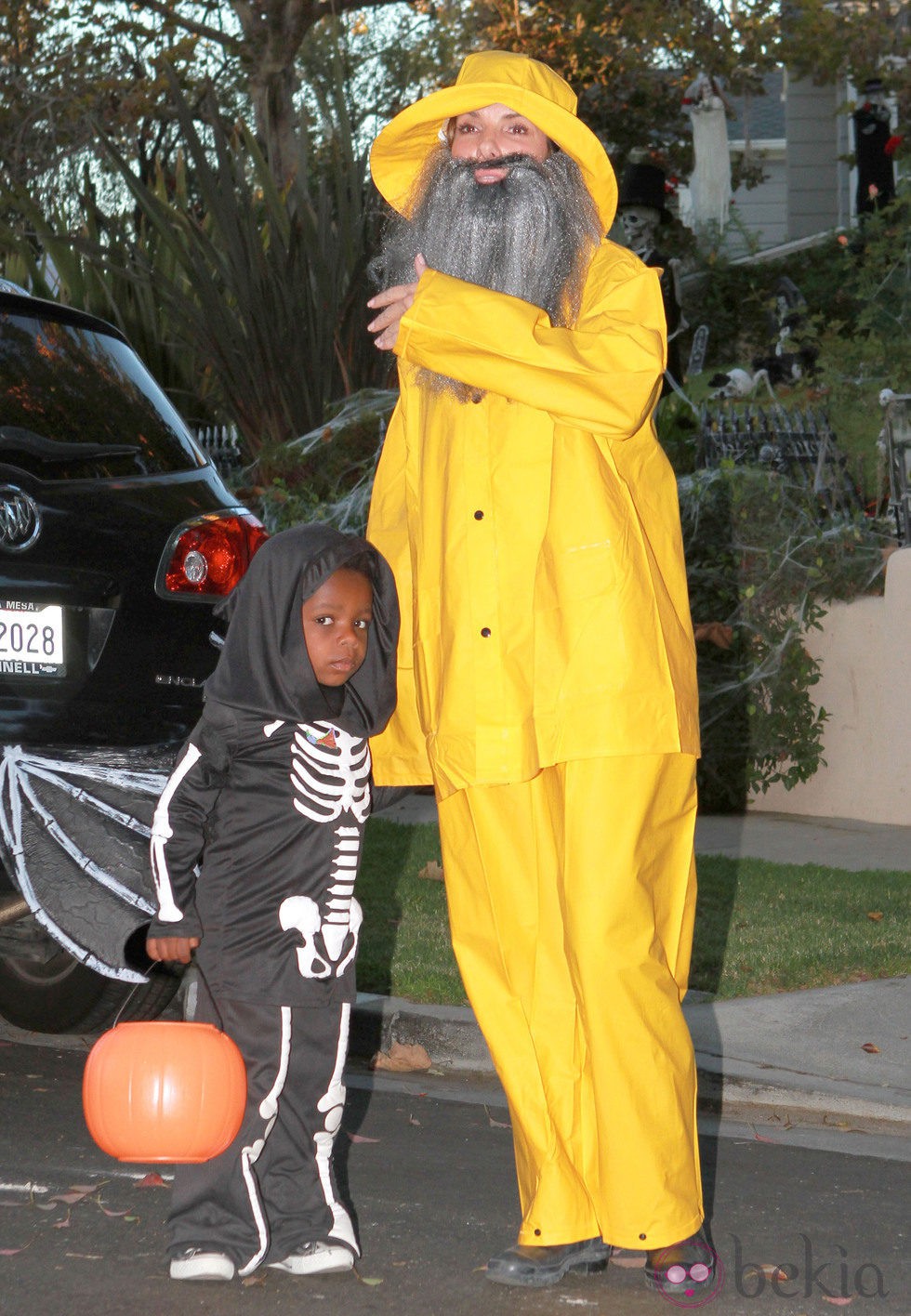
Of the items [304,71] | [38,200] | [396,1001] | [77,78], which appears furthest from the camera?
[38,200]

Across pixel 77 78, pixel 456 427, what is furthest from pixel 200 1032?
pixel 77 78

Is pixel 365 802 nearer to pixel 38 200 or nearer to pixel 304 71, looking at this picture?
pixel 304 71

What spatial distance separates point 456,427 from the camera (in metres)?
3.38

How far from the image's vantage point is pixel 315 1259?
11.1ft

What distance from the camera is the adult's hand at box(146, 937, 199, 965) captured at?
11.1 ft

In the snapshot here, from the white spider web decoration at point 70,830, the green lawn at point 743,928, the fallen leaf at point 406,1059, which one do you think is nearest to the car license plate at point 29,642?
the white spider web decoration at point 70,830

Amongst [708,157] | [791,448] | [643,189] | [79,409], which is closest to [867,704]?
[791,448]

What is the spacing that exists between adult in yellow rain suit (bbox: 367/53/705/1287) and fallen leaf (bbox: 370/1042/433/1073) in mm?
1736

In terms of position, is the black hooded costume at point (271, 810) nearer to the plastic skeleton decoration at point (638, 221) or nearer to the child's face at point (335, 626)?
the child's face at point (335, 626)

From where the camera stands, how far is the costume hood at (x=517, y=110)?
3359 millimetres

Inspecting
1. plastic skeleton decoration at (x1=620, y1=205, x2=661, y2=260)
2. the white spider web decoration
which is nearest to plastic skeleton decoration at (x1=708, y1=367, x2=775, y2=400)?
plastic skeleton decoration at (x1=620, y1=205, x2=661, y2=260)

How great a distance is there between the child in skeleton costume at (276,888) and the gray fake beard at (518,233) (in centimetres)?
52

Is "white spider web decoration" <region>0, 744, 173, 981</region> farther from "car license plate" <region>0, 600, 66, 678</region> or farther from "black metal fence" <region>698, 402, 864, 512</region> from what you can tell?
"black metal fence" <region>698, 402, 864, 512</region>

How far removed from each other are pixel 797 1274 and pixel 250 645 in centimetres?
164
